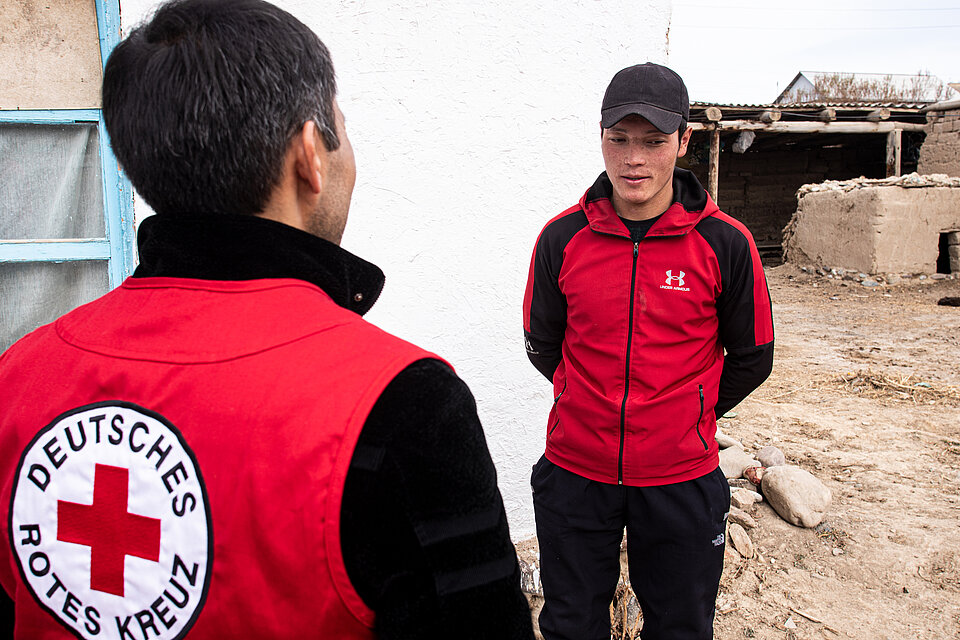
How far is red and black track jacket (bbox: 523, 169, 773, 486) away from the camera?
6.13 ft

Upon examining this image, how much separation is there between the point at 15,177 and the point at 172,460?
6.31 feet

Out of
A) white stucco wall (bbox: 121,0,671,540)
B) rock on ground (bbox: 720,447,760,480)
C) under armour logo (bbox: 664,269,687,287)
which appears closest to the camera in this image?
under armour logo (bbox: 664,269,687,287)

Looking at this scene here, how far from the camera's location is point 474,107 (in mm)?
2471

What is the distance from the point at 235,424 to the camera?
0.67 metres

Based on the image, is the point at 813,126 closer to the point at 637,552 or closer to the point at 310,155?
the point at 637,552

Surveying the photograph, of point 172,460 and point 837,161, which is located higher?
point 837,161

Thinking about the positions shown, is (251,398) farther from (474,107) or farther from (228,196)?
(474,107)

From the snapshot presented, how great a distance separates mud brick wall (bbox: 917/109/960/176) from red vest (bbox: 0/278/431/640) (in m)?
15.9

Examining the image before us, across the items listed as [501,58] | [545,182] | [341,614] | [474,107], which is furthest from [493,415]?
Answer: [341,614]

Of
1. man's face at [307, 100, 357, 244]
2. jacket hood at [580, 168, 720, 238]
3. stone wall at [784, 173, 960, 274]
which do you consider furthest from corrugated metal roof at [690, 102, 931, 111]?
man's face at [307, 100, 357, 244]

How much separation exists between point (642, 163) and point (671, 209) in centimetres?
16

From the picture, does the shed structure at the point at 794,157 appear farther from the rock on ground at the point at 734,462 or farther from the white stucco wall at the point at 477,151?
the white stucco wall at the point at 477,151

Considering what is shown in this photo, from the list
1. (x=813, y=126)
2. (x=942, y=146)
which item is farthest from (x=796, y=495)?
(x=942, y=146)

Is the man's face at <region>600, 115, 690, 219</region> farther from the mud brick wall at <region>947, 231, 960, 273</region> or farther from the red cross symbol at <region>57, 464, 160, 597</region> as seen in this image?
the mud brick wall at <region>947, 231, 960, 273</region>
